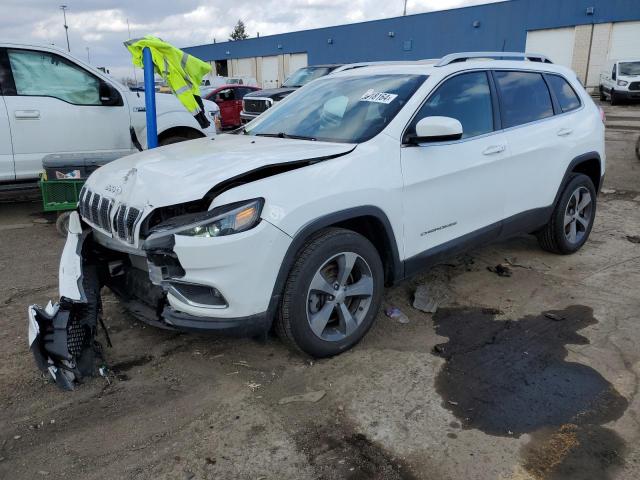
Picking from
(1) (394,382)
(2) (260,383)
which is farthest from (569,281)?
(2) (260,383)

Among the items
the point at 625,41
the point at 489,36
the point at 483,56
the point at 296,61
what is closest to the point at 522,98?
the point at 483,56

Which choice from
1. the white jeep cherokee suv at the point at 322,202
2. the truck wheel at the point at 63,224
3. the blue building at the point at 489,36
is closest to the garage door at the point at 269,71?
the blue building at the point at 489,36

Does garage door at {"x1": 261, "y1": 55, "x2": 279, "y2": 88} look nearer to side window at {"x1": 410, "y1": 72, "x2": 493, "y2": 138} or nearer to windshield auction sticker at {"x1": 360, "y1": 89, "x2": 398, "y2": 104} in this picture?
side window at {"x1": 410, "y1": 72, "x2": 493, "y2": 138}

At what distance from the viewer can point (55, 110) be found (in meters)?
6.46

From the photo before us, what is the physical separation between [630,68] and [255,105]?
17676 millimetres

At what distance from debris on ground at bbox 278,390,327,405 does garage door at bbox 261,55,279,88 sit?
46.1 m

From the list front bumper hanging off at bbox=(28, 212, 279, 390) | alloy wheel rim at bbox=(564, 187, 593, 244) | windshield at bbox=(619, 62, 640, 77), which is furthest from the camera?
windshield at bbox=(619, 62, 640, 77)

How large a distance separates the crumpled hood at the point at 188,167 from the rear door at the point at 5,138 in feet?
11.0

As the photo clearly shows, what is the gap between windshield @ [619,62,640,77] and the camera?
72.4ft

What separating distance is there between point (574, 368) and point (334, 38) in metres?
41.2

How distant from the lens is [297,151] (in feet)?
10.6

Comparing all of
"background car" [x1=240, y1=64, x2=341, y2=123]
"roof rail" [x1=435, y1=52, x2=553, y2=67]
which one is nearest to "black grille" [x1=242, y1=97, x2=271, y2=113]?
"background car" [x1=240, y1=64, x2=341, y2=123]

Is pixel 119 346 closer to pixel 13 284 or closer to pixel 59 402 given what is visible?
pixel 59 402

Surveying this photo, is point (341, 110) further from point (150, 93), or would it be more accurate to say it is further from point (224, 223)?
point (150, 93)
